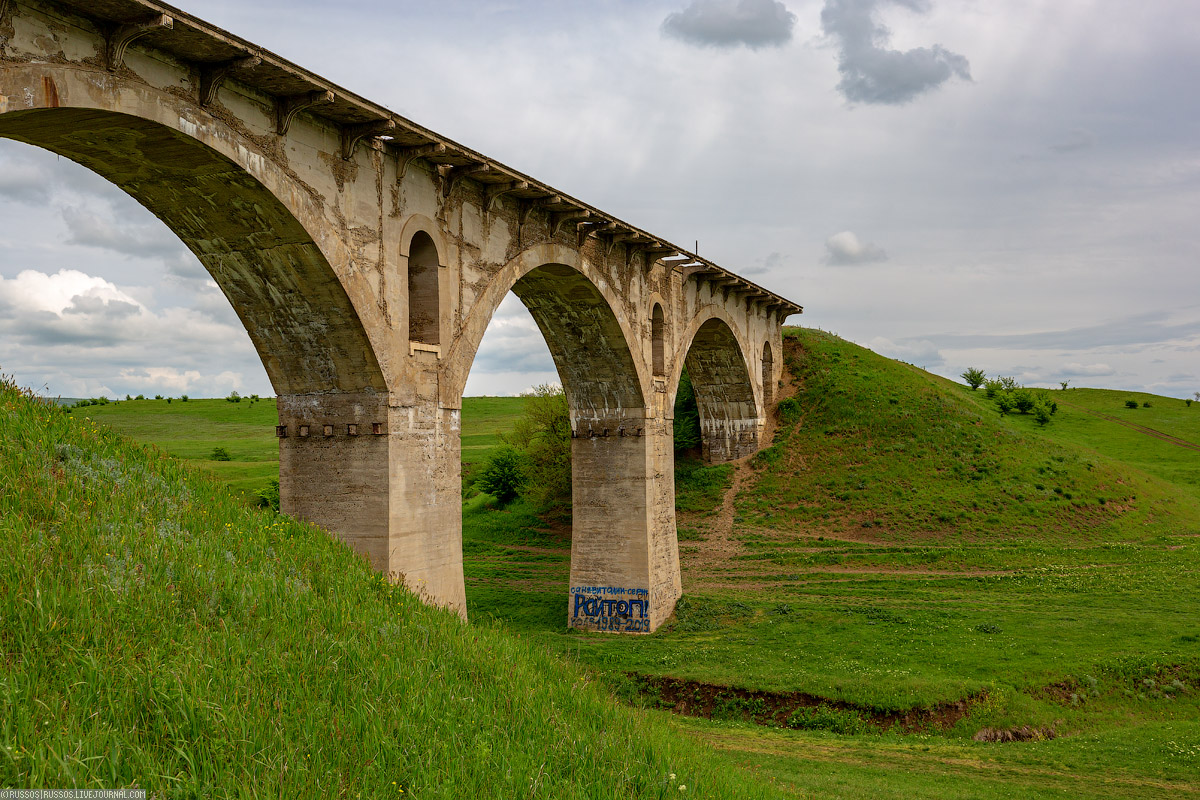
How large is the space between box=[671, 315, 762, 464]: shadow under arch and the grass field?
5.29ft

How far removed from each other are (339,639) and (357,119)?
10.1 metres

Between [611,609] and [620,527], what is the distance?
2.41 meters

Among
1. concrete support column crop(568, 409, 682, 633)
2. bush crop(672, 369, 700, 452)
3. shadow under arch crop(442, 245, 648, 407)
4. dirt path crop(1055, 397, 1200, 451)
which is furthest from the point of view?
dirt path crop(1055, 397, 1200, 451)

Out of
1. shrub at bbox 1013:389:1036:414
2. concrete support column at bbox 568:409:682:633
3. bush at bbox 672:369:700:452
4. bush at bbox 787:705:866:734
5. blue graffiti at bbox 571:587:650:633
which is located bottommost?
bush at bbox 787:705:866:734

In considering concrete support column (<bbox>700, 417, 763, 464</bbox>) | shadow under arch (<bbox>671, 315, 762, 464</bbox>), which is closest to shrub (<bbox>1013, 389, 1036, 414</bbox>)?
concrete support column (<bbox>700, 417, 763, 464</bbox>)

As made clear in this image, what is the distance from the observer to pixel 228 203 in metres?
13.1

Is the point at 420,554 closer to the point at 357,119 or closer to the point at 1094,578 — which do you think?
the point at 357,119

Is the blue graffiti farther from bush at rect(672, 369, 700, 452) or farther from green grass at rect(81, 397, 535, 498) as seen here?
green grass at rect(81, 397, 535, 498)

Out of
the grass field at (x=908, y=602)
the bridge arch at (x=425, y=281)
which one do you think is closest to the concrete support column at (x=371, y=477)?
the bridge arch at (x=425, y=281)

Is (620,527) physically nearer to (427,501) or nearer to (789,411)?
(427,501)

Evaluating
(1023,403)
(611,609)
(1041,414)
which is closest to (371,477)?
(611,609)

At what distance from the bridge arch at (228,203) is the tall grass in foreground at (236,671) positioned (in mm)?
3820

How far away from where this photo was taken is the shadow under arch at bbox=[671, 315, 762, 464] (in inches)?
1485

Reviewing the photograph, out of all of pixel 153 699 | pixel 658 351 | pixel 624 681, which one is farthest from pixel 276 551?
pixel 658 351
